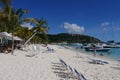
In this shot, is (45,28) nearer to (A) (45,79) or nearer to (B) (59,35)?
(A) (45,79)

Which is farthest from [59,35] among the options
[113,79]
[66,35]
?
[113,79]

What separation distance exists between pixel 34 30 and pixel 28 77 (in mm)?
31613

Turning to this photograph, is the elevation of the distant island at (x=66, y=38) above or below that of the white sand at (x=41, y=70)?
above

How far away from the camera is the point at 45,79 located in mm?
7828

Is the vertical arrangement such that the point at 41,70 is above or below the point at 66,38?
below

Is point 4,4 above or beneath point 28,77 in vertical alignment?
above

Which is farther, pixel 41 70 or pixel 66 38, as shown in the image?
pixel 66 38

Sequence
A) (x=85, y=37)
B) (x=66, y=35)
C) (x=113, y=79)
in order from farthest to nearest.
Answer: (x=66, y=35) < (x=85, y=37) < (x=113, y=79)

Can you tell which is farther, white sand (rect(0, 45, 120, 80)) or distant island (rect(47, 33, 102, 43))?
distant island (rect(47, 33, 102, 43))

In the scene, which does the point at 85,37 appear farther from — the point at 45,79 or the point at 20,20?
the point at 45,79

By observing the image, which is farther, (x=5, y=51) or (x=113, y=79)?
(x=5, y=51)

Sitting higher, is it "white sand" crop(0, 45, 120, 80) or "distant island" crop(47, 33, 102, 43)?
"distant island" crop(47, 33, 102, 43)

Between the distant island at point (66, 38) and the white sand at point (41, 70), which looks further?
the distant island at point (66, 38)

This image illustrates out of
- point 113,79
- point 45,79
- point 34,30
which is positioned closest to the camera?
point 45,79
